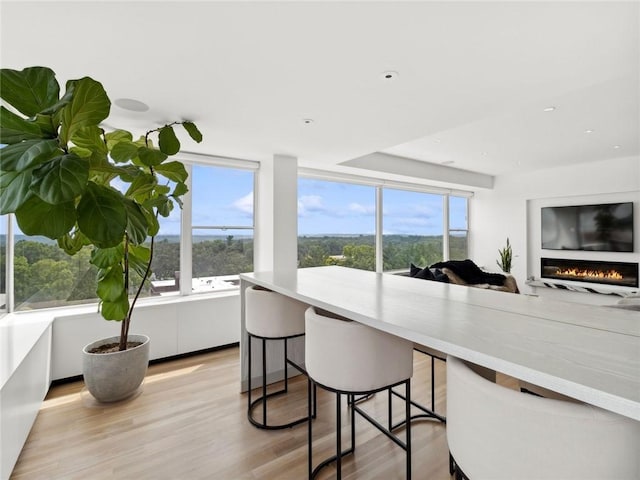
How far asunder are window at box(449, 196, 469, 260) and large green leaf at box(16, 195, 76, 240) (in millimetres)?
6888

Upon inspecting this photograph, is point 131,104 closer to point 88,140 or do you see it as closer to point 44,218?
point 88,140

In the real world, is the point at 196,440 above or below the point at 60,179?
below

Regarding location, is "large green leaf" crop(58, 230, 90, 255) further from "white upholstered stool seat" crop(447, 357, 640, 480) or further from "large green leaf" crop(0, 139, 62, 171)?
"white upholstered stool seat" crop(447, 357, 640, 480)

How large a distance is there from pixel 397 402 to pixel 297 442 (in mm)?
855

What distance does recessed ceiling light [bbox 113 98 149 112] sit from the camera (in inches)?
90.1

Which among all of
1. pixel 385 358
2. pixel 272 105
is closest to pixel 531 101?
pixel 272 105

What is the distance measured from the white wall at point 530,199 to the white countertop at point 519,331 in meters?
5.15

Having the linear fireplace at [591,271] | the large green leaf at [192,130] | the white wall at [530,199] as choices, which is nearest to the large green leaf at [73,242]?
the large green leaf at [192,130]

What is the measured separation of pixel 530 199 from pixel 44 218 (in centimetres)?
713

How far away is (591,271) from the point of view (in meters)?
5.46

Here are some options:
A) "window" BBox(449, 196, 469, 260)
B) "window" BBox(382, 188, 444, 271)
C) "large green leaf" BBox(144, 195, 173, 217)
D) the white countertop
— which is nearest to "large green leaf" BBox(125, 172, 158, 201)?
"large green leaf" BBox(144, 195, 173, 217)

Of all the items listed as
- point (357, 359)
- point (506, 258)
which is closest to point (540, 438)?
point (357, 359)

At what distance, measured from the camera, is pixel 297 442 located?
201 centimetres

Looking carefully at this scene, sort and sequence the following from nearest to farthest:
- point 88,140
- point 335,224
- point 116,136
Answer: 1. point 88,140
2. point 116,136
3. point 335,224
